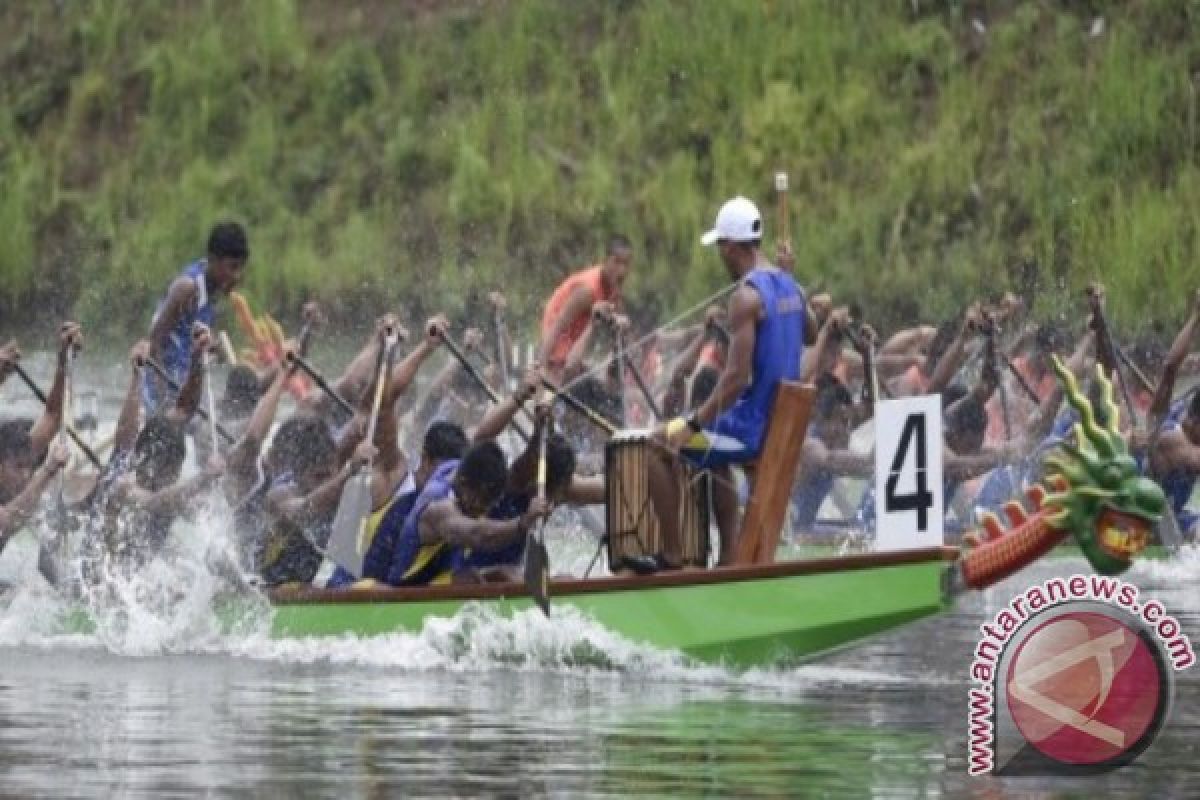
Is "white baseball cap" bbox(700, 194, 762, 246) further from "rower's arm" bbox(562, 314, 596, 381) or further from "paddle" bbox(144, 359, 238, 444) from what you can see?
"rower's arm" bbox(562, 314, 596, 381)

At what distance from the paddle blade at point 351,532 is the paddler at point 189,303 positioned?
122 inches

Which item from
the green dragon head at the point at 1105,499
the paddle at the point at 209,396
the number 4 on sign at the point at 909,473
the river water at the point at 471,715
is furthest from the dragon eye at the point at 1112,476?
the paddle at the point at 209,396

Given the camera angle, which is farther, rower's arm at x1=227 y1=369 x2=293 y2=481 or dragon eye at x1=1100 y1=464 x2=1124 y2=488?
rower's arm at x1=227 y1=369 x2=293 y2=481

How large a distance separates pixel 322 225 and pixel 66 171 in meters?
3.75

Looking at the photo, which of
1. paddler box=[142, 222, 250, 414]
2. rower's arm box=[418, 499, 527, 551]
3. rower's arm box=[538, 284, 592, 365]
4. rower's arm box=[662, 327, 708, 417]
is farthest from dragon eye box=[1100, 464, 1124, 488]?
rower's arm box=[662, 327, 708, 417]

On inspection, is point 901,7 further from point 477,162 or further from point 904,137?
point 477,162

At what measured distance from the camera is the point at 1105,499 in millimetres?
15945

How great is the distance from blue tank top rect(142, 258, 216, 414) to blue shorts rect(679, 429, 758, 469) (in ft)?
16.5

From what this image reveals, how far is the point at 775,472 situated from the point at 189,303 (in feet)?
18.2

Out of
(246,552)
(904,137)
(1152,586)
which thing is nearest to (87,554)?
(246,552)

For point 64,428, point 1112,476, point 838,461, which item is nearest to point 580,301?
point 838,461

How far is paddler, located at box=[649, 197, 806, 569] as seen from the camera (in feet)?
60.9

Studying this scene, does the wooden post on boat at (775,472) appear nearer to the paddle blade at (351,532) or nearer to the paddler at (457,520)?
the paddler at (457,520)

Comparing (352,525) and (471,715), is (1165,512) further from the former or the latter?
(471,715)
